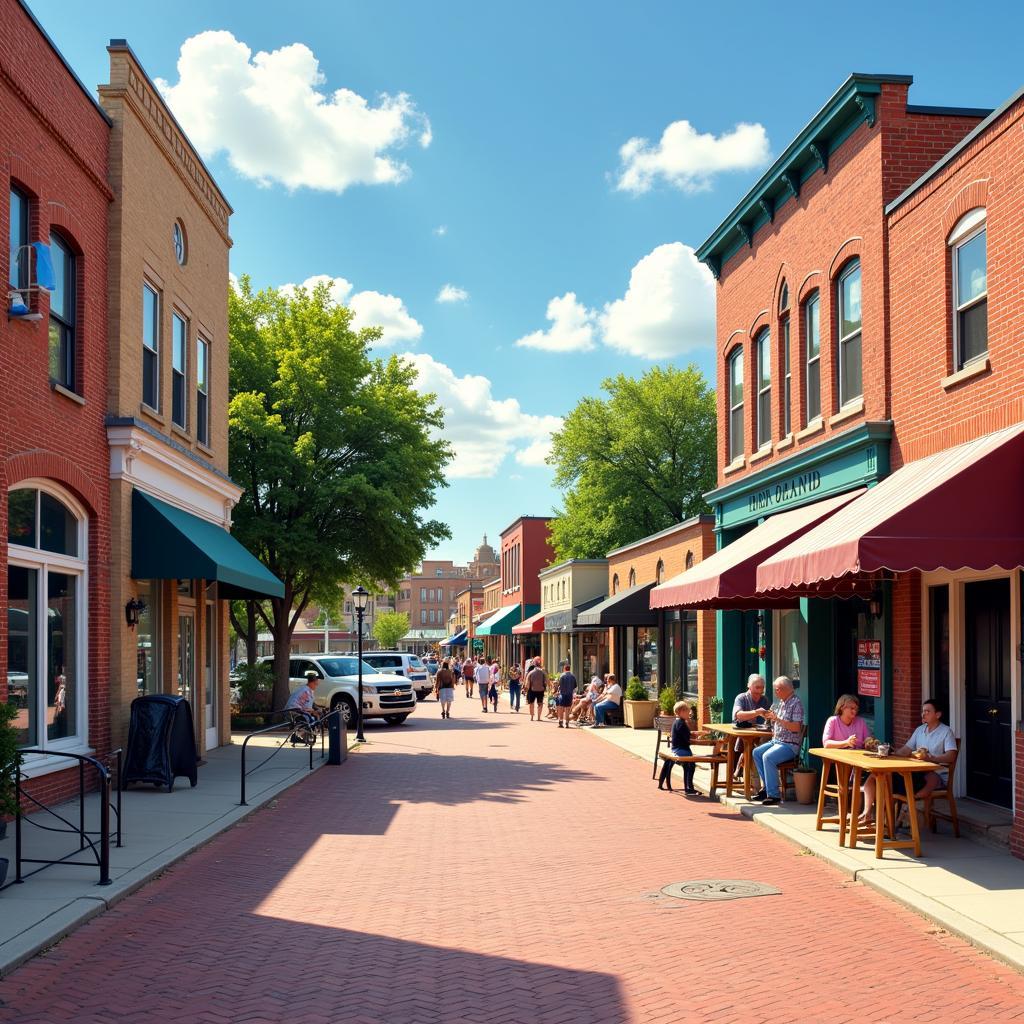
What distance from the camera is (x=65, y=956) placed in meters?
7.65

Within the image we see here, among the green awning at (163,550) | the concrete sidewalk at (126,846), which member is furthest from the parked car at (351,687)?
the green awning at (163,550)

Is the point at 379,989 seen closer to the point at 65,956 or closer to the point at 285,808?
the point at 65,956

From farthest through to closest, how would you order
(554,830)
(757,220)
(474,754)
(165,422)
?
1. (474,754)
2. (757,220)
3. (165,422)
4. (554,830)

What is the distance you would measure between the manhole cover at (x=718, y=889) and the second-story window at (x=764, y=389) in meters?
10.5

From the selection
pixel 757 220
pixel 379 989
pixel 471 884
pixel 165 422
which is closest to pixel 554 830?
pixel 471 884

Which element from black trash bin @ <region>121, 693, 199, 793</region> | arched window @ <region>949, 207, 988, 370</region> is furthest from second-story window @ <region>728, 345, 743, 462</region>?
black trash bin @ <region>121, 693, 199, 793</region>

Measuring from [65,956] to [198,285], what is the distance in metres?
15.0

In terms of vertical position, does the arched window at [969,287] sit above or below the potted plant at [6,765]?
above

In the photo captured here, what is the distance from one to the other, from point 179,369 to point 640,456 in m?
38.7

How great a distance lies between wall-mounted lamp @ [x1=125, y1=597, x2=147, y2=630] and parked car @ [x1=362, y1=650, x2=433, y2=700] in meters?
19.0

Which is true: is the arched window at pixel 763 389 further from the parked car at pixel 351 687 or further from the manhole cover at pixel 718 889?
the parked car at pixel 351 687

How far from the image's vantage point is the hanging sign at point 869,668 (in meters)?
14.0

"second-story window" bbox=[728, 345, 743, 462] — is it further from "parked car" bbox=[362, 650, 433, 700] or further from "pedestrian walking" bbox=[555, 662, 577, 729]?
"parked car" bbox=[362, 650, 433, 700]

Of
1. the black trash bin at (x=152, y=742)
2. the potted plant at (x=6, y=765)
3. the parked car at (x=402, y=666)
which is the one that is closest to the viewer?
the potted plant at (x=6, y=765)
